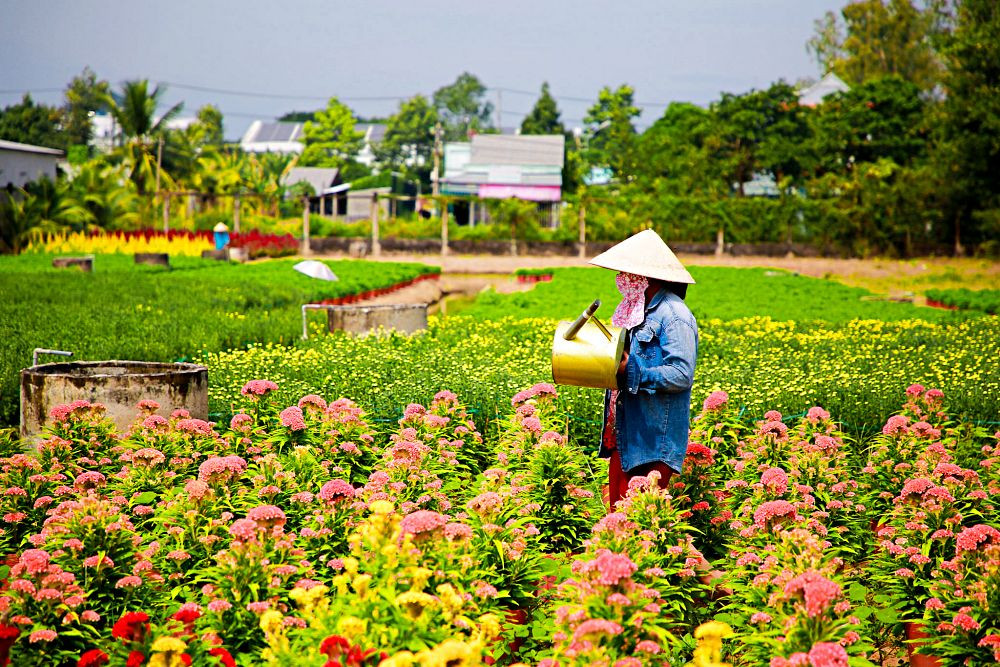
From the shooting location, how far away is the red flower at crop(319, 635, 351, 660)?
304cm

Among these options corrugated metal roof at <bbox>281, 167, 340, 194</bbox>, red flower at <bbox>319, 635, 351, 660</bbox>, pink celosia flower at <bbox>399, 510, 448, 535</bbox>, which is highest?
corrugated metal roof at <bbox>281, 167, 340, 194</bbox>

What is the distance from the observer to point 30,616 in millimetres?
3686

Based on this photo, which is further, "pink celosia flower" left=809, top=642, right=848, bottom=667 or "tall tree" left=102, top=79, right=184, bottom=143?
"tall tree" left=102, top=79, right=184, bottom=143

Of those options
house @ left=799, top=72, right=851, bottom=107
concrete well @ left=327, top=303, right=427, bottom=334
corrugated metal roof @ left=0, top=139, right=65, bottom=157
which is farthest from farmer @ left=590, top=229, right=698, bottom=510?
house @ left=799, top=72, right=851, bottom=107

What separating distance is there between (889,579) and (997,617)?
0.83 metres

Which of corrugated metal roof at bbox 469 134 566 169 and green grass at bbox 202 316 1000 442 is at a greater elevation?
corrugated metal roof at bbox 469 134 566 169

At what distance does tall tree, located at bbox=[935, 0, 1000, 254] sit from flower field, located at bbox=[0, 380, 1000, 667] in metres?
25.5

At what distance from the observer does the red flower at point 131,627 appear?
333cm

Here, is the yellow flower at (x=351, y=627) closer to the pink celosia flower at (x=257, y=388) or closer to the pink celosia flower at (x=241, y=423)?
the pink celosia flower at (x=241, y=423)

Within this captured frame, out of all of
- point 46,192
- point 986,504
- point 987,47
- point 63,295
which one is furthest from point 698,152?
point 986,504

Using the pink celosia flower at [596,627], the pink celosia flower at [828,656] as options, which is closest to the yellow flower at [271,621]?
the pink celosia flower at [596,627]

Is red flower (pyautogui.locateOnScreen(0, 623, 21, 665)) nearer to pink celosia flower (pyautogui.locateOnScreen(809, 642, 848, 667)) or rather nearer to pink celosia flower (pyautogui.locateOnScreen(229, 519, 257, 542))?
pink celosia flower (pyautogui.locateOnScreen(229, 519, 257, 542))

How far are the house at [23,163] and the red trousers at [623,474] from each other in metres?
30.2

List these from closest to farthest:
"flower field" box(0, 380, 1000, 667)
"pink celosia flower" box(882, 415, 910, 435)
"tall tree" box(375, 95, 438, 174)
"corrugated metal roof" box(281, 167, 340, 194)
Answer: "flower field" box(0, 380, 1000, 667)
"pink celosia flower" box(882, 415, 910, 435)
"corrugated metal roof" box(281, 167, 340, 194)
"tall tree" box(375, 95, 438, 174)
